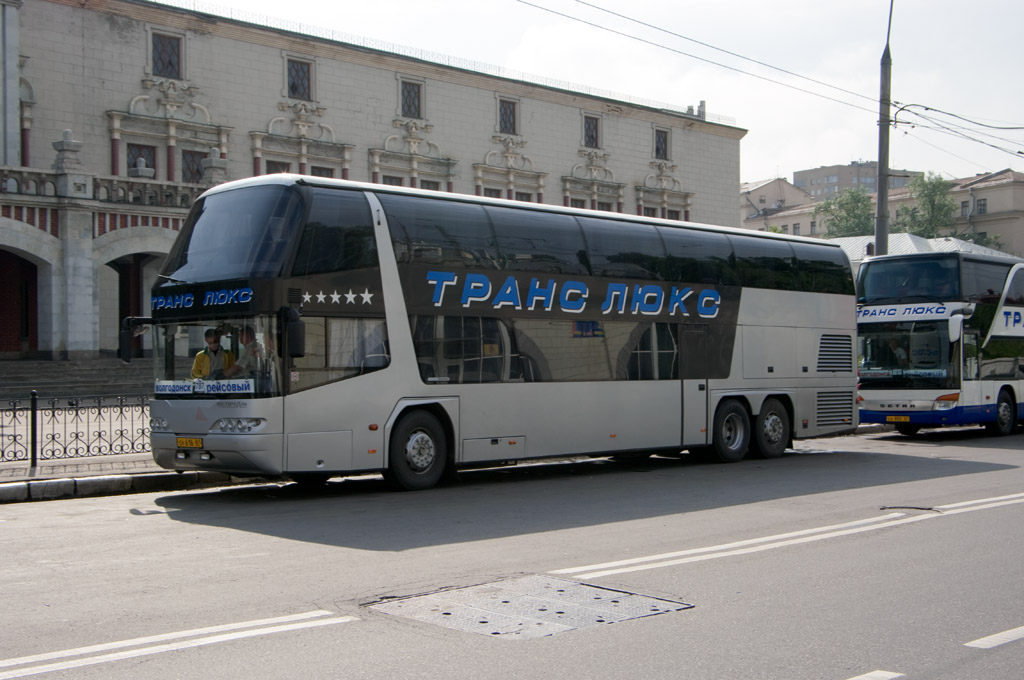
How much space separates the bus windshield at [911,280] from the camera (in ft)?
72.1

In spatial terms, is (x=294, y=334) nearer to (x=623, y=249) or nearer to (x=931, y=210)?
(x=623, y=249)

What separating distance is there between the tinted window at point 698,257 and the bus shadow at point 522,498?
121 inches

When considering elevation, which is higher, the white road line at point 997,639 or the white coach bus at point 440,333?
the white coach bus at point 440,333

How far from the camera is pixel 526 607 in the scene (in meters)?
6.86

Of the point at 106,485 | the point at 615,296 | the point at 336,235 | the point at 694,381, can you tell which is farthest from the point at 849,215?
the point at 106,485

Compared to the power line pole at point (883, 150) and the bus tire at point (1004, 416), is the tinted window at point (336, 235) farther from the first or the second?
the bus tire at point (1004, 416)

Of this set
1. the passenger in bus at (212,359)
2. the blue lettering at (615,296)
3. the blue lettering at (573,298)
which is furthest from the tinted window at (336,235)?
the blue lettering at (615,296)

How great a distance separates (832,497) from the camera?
12.7m

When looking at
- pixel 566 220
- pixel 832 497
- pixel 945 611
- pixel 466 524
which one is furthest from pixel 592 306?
pixel 945 611

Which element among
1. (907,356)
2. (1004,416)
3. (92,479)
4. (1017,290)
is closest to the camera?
(92,479)

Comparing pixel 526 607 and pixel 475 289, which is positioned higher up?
pixel 475 289

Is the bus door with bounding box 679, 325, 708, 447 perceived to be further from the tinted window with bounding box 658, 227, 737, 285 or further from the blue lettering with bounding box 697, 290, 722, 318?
the tinted window with bounding box 658, 227, 737, 285

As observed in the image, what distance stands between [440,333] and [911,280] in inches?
499

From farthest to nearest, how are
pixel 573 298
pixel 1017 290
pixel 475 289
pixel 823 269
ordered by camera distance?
1. pixel 1017 290
2. pixel 823 269
3. pixel 573 298
4. pixel 475 289
